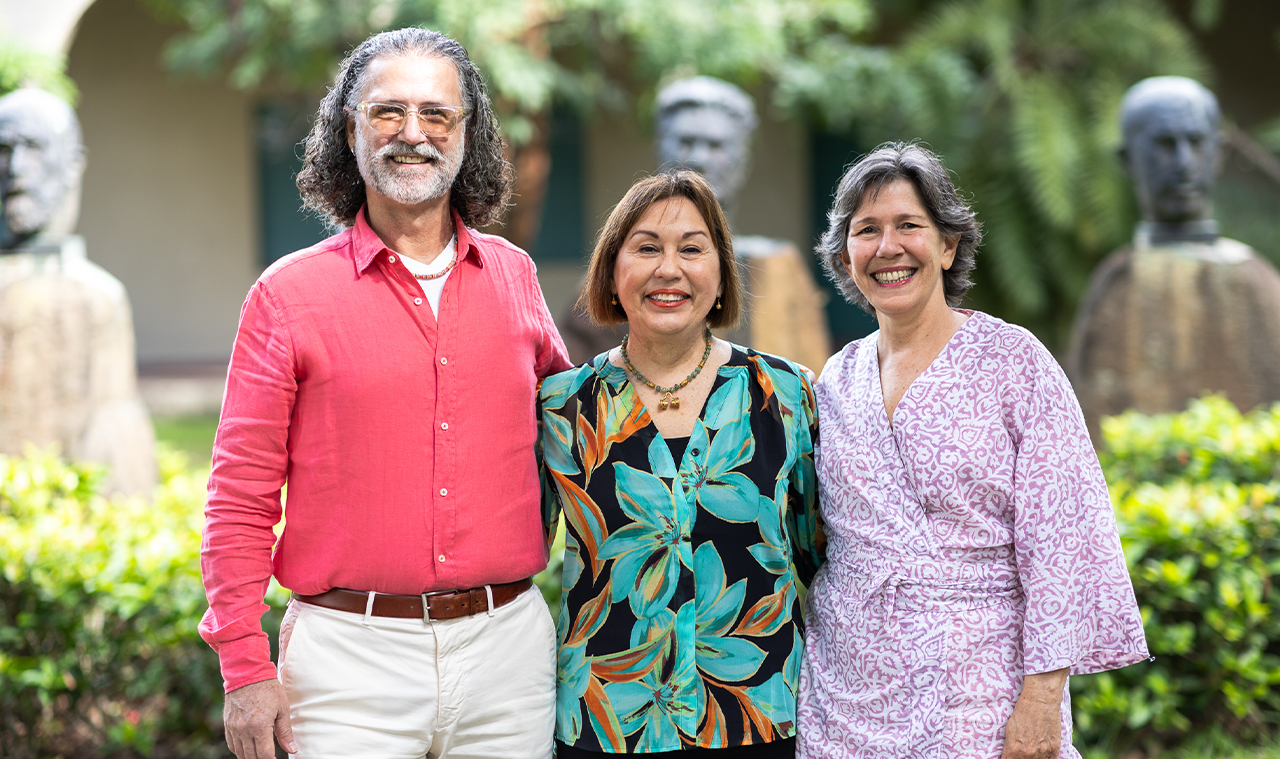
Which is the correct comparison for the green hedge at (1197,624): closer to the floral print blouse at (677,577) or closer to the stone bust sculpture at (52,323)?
the floral print blouse at (677,577)

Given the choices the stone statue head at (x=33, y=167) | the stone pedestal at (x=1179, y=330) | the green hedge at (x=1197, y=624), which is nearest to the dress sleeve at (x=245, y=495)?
the green hedge at (x=1197, y=624)

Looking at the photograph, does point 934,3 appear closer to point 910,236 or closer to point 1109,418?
point 1109,418

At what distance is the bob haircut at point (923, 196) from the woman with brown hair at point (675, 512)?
0.89 ft

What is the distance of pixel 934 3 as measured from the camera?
10.4 m

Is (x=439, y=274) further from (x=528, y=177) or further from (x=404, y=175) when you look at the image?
(x=528, y=177)

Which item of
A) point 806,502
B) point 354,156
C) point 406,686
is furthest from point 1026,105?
point 406,686

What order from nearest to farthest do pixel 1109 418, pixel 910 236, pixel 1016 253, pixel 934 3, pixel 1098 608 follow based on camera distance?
pixel 1098 608
pixel 910 236
pixel 1109 418
pixel 1016 253
pixel 934 3

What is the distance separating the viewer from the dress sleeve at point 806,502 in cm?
245

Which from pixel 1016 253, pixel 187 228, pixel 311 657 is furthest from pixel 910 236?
pixel 187 228

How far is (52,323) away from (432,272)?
3.67 meters

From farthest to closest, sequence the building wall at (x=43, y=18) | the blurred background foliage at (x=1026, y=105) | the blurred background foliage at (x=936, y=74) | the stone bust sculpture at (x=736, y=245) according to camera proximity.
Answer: the blurred background foliage at (x=1026, y=105), the building wall at (x=43, y=18), the blurred background foliage at (x=936, y=74), the stone bust sculpture at (x=736, y=245)

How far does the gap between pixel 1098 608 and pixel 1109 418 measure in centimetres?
341

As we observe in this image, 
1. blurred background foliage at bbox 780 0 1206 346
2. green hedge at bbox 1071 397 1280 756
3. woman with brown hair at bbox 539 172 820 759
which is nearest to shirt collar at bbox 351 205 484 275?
woman with brown hair at bbox 539 172 820 759

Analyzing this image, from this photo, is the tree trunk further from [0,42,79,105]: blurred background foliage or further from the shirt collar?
the shirt collar
